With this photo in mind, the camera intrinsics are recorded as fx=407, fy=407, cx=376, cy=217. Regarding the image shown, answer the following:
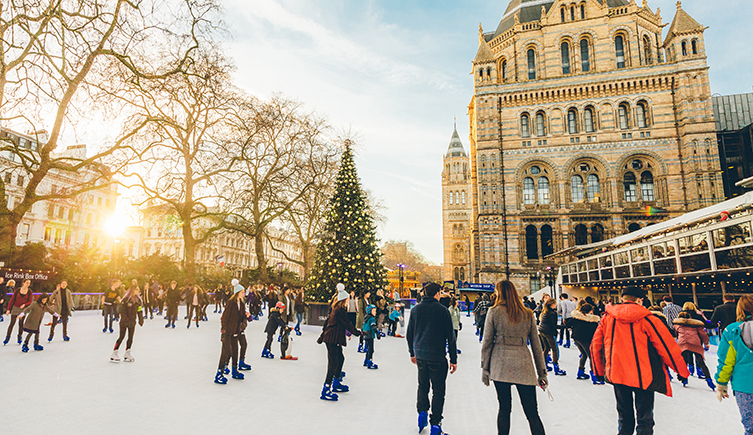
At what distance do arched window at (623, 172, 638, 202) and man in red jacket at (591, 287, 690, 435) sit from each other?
38.6m

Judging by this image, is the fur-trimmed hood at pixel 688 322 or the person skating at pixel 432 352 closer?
the person skating at pixel 432 352

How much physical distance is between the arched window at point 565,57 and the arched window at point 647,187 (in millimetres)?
12456

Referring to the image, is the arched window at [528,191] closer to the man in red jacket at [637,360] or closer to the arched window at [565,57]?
the arched window at [565,57]

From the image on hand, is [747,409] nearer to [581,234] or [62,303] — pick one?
[62,303]

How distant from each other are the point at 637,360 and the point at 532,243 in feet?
118

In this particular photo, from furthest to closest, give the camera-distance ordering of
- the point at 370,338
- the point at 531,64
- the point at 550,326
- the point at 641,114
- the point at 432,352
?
the point at 531,64, the point at 641,114, the point at 370,338, the point at 550,326, the point at 432,352

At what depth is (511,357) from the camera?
397 cm

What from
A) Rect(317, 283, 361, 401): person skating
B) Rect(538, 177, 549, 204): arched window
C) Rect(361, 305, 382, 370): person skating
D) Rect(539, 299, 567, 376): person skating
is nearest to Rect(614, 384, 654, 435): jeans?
Rect(317, 283, 361, 401): person skating

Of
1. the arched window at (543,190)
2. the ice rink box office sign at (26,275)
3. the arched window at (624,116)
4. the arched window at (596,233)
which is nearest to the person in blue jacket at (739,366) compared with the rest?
the ice rink box office sign at (26,275)

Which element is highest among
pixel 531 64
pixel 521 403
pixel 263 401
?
pixel 531 64

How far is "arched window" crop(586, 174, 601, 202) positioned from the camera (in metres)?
37.3

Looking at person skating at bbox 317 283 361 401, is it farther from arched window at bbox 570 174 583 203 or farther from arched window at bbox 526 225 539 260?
arched window at bbox 570 174 583 203

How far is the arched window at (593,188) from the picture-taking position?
3731cm

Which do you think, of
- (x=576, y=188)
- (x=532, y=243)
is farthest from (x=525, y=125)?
(x=532, y=243)
